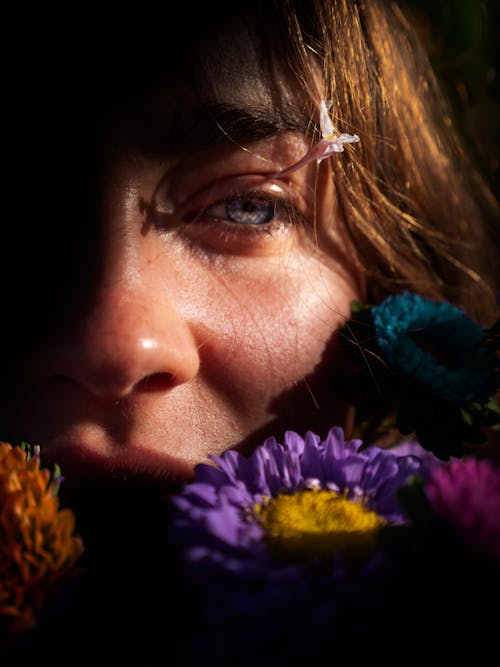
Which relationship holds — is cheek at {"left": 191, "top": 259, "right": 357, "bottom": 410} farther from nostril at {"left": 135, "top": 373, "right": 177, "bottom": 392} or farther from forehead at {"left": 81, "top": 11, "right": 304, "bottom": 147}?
forehead at {"left": 81, "top": 11, "right": 304, "bottom": 147}

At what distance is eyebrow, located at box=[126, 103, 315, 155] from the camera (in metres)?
0.76

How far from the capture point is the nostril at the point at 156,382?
749 mm

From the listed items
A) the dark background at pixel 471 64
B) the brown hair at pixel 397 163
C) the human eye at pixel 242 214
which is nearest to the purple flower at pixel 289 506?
the human eye at pixel 242 214

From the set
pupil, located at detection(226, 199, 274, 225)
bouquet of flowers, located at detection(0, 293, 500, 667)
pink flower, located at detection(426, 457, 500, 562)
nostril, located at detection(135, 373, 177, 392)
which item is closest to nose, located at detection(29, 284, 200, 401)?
nostril, located at detection(135, 373, 177, 392)

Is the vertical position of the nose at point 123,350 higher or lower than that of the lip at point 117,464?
higher

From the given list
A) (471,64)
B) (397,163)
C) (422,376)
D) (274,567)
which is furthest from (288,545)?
(471,64)

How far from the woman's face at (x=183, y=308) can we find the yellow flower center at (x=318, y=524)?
0.70 ft

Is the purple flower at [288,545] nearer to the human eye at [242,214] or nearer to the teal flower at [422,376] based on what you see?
the teal flower at [422,376]

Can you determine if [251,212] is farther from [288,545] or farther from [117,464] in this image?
[288,545]

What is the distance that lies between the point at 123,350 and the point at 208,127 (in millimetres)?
288

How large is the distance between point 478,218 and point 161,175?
746 mm

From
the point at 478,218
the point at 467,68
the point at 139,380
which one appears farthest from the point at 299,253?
the point at 467,68

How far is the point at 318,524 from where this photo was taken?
1.90 ft

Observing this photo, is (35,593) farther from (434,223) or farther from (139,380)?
(434,223)
